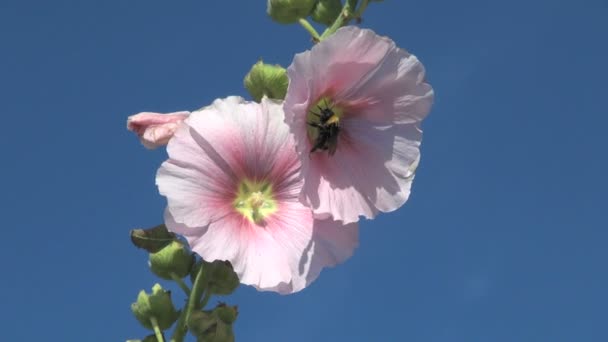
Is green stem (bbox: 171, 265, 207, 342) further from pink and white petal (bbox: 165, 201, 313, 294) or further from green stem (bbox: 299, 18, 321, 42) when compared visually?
green stem (bbox: 299, 18, 321, 42)

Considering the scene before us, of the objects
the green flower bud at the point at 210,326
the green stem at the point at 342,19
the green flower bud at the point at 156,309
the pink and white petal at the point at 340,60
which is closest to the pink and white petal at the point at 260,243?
the green flower bud at the point at 210,326

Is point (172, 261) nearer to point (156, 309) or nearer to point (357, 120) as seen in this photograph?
point (156, 309)

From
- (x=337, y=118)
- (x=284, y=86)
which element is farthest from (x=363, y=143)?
(x=284, y=86)

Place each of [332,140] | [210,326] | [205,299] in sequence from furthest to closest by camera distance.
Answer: [332,140] → [205,299] → [210,326]

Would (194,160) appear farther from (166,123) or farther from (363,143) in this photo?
(363,143)

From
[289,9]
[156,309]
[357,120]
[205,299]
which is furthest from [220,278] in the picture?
[289,9]

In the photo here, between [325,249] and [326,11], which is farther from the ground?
[326,11]
